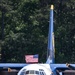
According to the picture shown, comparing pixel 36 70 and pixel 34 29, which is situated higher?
pixel 34 29

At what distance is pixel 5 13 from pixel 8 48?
2976mm

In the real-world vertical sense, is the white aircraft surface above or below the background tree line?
below

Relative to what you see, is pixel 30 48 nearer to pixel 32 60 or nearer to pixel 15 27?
pixel 15 27

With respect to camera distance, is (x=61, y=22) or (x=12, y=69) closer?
(x=12, y=69)

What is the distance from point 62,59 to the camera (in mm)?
34094

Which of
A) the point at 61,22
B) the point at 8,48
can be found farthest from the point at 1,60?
the point at 61,22

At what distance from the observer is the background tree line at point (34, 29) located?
33844mm

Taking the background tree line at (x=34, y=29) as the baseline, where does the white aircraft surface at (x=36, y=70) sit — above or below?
below

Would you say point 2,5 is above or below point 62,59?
above

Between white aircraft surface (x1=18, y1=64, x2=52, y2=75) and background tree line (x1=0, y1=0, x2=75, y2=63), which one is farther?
background tree line (x1=0, y1=0, x2=75, y2=63)

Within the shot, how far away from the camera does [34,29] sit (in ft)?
114

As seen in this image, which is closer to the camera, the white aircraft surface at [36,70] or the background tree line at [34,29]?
the white aircraft surface at [36,70]

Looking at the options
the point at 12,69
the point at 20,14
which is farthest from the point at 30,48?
the point at 12,69

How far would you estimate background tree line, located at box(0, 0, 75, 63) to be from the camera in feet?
111
